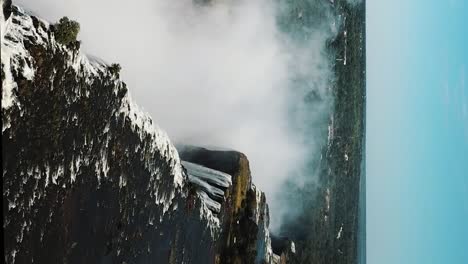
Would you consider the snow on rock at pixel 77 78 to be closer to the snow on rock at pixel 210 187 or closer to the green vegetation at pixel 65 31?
the green vegetation at pixel 65 31

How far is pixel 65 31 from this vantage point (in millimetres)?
12195

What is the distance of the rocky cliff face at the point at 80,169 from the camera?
10.8 metres

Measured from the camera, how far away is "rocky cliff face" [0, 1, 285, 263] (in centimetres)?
1083

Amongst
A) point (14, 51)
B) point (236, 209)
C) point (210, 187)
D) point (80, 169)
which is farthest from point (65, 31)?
point (236, 209)

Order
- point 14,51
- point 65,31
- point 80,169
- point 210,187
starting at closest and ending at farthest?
point 14,51 < point 65,31 < point 80,169 < point 210,187

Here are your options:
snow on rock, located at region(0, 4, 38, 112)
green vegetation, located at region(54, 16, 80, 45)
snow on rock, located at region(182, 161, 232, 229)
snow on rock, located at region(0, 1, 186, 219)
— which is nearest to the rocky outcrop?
snow on rock, located at region(182, 161, 232, 229)

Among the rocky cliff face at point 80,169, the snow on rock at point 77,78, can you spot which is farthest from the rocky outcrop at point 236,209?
the snow on rock at point 77,78

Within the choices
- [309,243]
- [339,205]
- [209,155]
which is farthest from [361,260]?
[209,155]

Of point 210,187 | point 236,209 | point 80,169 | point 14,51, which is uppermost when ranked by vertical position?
point 210,187

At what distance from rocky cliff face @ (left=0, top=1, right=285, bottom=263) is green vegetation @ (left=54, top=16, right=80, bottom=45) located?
144mm

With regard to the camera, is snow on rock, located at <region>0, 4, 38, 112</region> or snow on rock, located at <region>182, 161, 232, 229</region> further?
snow on rock, located at <region>182, 161, 232, 229</region>

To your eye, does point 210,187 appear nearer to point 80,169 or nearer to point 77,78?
point 80,169

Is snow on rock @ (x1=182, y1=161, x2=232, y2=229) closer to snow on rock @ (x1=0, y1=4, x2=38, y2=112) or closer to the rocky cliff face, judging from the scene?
the rocky cliff face

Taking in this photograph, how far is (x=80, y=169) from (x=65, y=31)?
3083 millimetres
